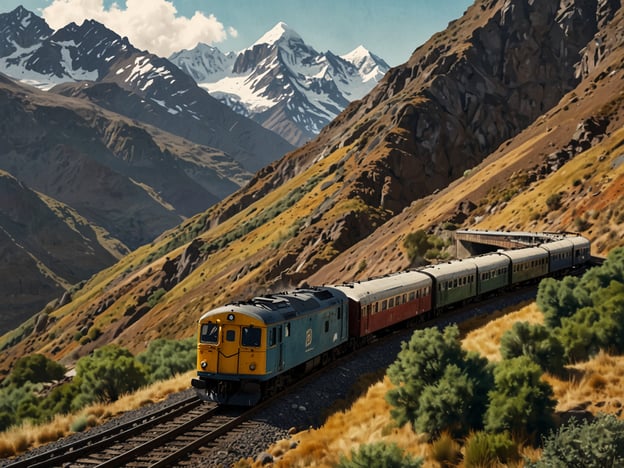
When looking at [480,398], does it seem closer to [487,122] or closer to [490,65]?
[487,122]

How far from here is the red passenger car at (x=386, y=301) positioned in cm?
2753

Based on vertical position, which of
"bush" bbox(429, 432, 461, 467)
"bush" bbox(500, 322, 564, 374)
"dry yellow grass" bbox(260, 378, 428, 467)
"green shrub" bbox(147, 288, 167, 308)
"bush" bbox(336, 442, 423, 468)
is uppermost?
"bush" bbox(500, 322, 564, 374)

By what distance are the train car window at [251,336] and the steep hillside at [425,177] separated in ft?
142

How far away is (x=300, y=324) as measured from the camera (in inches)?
884

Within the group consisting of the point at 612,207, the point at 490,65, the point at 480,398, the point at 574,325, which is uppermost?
the point at 490,65

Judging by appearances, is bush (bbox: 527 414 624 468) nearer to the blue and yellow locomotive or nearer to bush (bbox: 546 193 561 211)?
the blue and yellow locomotive

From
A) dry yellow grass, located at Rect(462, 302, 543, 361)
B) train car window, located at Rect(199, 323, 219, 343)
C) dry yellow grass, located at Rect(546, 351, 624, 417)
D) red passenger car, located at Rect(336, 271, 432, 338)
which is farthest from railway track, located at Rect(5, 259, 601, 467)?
dry yellow grass, located at Rect(546, 351, 624, 417)

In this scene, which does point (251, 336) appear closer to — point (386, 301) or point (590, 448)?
point (386, 301)

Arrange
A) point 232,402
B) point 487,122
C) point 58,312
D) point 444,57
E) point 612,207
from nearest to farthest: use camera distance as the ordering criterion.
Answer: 1. point 232,402
2. point 612,207
3. point 487,122
4. point 444,57
5. point 58,312

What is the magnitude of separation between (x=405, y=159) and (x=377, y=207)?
13312 mm

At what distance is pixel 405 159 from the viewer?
4215 inches

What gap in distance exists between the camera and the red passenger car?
1084 inches

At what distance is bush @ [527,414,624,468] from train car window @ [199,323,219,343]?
41.6 feet

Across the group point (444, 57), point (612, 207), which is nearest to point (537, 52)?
point (444, 57)
